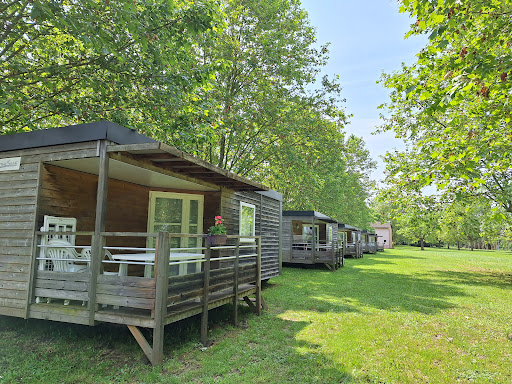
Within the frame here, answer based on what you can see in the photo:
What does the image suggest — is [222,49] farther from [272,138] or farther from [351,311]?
[351,311]

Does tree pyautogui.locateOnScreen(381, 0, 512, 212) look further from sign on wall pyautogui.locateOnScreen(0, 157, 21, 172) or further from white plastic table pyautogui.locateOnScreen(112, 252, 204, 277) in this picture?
sign on wall pyautogui.locateOnScreen(0, 157, 21, 172)

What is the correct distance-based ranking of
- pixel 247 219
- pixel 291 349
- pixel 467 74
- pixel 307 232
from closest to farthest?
pixel 467 74, pixel 291 349, pixel 247 219, pixel 307 232

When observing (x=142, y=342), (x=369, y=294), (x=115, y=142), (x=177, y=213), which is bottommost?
(x=369, y=294)

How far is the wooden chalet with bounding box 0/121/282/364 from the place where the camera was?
4.30 metres

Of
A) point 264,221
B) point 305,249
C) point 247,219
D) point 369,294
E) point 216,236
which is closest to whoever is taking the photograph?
point 216,236

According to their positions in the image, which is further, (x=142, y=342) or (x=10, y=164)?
(x=10, y=164)

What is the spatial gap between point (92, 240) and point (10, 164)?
Answer: 2.29m

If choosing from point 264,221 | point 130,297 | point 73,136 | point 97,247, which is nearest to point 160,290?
point 130,297

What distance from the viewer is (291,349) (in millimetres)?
5055

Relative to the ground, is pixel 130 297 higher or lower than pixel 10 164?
lower

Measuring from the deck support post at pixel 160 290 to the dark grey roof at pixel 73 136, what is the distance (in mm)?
1697

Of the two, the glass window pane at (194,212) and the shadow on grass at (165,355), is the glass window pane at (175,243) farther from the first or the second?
the shadow on grass at (165,355)

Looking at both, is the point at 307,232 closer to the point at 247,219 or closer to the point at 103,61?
the point at 247,219

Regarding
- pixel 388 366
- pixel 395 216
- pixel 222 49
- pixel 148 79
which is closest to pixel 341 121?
pixel 395 216
